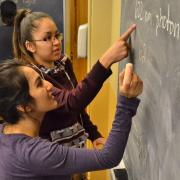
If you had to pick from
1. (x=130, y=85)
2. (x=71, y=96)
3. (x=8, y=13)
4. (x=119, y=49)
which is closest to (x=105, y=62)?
(x=119, y=49)

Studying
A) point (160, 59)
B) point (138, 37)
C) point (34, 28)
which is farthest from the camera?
point (34, 28)

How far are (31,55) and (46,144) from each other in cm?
62

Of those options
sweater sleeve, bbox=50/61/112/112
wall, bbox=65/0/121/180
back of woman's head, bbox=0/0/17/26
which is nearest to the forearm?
sweater sleeve, bbox=50/61/112/112

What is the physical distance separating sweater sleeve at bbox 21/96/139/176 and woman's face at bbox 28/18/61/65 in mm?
555

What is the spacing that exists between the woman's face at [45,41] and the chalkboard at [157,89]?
337 mm

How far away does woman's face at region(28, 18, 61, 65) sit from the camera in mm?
1537

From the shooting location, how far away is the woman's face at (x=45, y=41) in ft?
5.04

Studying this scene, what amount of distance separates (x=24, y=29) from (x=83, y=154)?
0.73m

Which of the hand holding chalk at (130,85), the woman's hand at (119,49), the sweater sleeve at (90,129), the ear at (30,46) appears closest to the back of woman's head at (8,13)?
the ear at (30,46)

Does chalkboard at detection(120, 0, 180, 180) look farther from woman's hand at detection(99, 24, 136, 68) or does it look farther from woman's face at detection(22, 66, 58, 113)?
woman's face at detection(22, 66, 58, 113)

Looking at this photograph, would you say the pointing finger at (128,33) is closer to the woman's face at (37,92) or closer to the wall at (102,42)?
the woman's face at (37,92)

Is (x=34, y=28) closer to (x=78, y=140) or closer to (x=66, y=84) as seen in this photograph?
(x=66, y=84)

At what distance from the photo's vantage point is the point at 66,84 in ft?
5.26

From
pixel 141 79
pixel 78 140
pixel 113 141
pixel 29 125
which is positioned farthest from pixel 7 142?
pixel 78 140
